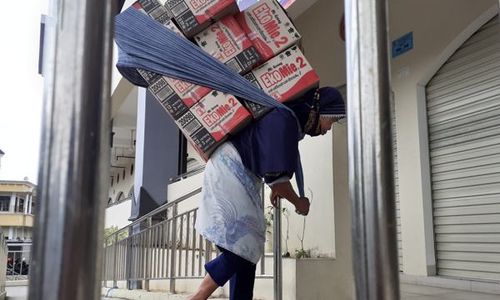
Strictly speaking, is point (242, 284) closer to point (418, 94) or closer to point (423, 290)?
point (423, 290)

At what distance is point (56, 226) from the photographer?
2.01 ft

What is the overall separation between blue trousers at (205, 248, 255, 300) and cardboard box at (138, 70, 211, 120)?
1.97 feet

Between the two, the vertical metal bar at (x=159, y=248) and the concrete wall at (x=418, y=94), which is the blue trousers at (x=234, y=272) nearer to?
the vertical metal bar at (x=159, y=248)

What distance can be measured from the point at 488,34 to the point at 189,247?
380cm

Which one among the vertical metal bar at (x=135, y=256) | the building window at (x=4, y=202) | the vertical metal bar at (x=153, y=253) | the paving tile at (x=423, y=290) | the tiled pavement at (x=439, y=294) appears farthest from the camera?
the building window at (x=4, y=202)

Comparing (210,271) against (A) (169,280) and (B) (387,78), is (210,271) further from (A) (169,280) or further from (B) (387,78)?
(A) (169,280)

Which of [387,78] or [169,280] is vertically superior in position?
[387,78]

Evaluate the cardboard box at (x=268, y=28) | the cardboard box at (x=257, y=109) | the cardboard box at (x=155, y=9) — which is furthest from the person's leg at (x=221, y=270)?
the cardboard box at (x=155, y=9)

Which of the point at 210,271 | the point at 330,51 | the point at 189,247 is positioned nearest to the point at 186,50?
the point at 210,271

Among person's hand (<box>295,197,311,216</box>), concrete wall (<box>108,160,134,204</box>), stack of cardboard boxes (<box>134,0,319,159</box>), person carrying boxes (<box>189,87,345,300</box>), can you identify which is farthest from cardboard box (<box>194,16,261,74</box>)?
concrete wall (<box>108,160,134,204</box>)

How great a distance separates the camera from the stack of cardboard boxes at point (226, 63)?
2.06m

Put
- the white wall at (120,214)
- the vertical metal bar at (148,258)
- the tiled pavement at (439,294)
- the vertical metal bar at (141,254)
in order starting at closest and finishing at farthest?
the tiled pavement at (439,294) → the vertical metal bar at (148,258) → the vertical metal bar at (141,254) → the white wall at (120,214)

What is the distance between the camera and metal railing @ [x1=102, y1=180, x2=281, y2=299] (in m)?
4.95

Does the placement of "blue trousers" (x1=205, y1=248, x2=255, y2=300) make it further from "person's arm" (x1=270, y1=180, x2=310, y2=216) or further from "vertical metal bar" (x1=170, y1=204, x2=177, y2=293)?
"vertical metal bar" (x1=170, y1=204, x2=177, y2=293)
